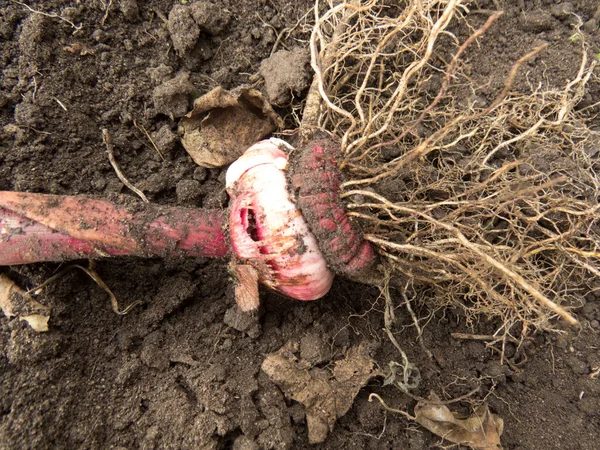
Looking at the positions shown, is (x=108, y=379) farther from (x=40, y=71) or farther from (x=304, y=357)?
(x=40, y=71)

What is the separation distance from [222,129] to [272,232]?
→ 482mm

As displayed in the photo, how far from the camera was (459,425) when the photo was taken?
44.6 inches

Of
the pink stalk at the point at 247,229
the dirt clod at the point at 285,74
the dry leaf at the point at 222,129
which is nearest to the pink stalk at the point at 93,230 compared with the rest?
the pink stalk at the point at 247,229

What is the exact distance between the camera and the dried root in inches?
44.6

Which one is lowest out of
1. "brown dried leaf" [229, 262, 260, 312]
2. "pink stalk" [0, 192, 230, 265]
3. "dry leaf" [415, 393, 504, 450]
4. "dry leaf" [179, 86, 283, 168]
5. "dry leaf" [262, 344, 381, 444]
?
"dry leaf" [415, 393, 504, 450]

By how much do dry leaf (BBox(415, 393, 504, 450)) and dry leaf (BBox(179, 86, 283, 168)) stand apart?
96cm

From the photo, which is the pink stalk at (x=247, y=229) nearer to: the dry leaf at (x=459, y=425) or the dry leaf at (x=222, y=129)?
the dry leaf at (x=222, y=129)

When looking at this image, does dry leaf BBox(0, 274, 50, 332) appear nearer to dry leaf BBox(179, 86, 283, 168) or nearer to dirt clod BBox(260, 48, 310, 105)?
dry leaf BBox(179, 86, 283, 168)

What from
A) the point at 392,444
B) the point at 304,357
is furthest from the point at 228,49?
the point at 392,444

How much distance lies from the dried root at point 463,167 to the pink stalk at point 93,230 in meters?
0.44

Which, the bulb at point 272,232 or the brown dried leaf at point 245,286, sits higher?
the bulb at point 272,232

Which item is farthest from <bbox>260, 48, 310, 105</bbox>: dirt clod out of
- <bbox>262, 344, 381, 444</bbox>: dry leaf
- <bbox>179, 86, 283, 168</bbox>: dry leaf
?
<bbox>262, 344, 381, 444</bbox>: dry leaf

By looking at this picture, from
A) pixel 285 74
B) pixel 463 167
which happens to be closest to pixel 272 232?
pixel 285 74

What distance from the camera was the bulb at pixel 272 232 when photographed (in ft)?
3.42
